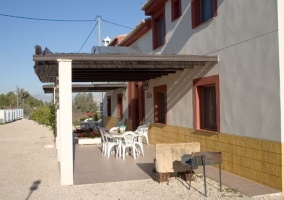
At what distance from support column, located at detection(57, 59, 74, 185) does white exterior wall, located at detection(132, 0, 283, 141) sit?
12.1ft

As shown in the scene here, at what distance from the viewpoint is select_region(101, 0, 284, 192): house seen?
6418 mm

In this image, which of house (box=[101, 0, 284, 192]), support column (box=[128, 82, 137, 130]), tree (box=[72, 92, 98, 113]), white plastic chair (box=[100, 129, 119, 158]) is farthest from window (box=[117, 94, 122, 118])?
tree (box=[72, 92, 98, 113])

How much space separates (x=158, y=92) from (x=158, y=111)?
0.79m

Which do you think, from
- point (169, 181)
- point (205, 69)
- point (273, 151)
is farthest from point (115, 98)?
point (273, 151)

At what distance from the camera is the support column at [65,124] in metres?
7.43

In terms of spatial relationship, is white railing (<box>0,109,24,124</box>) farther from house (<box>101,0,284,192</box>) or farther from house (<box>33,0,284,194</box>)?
house (<box>33,0,284,194</box>)

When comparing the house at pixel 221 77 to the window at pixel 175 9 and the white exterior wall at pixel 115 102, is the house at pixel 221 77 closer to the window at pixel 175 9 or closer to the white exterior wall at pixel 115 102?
the window at pixel 175 9

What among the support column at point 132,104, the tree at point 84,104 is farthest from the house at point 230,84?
the tree at point 84,104

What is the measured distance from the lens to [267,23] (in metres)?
6.52

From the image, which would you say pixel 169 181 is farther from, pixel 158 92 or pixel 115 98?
pixel 115 98

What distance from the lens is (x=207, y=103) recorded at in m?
9.52

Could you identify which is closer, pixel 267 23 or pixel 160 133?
pixel 267 23

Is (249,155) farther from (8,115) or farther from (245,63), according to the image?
(8,115)

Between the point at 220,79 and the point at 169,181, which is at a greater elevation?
the point at 220,79
